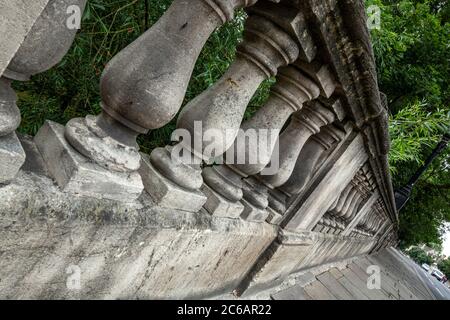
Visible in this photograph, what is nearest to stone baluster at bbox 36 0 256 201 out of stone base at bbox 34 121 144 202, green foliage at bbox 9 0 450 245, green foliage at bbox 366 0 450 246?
stone base at bbox 34 121 144 202

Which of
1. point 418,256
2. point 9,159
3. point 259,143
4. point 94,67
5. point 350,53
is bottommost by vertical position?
point 418,256

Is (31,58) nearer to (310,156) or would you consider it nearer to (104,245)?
(104,245)

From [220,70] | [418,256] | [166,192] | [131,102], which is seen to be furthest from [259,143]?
[418,256]

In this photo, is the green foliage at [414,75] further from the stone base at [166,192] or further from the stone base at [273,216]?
the stone base at [166,192]

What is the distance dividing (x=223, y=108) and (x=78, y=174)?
0.67m

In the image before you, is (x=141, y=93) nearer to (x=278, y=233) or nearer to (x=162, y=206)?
(x=162, y=206)

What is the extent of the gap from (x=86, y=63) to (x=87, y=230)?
194cm

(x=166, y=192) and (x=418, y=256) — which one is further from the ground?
(x=166, y=192)

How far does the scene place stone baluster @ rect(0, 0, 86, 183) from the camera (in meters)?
0.95

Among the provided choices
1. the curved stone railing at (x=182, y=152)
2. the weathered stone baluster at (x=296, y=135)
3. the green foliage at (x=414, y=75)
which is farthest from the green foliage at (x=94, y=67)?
the green foliage at (x=414, y=75)

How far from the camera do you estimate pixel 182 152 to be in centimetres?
161

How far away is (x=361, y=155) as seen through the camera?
3.17 meters

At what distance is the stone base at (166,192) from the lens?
1.47 meters

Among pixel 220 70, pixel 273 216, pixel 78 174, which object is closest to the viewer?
pixel 78 174
